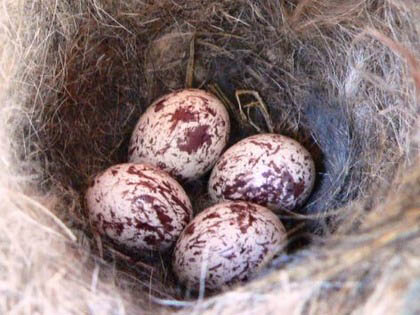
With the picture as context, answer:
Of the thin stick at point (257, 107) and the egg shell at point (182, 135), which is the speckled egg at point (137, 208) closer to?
the egg shell at point (182, 135)

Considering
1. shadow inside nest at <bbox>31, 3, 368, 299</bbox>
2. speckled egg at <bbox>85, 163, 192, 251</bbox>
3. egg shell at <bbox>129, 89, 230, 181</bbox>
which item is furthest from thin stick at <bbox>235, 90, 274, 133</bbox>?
speckled egg at <bbox>85, 163, 192, 251</bbox>

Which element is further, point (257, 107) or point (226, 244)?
point (257, 107)

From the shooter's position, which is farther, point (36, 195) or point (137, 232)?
point (137, 232)

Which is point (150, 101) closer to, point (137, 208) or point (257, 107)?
point (257, 107)

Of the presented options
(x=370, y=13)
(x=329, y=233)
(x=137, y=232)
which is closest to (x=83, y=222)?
(x=137, y=232)

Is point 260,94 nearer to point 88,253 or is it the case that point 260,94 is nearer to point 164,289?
point 164,289

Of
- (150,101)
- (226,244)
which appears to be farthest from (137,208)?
(150,101)
